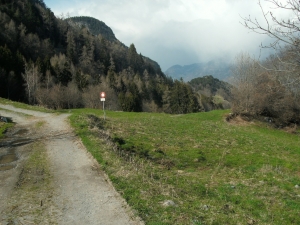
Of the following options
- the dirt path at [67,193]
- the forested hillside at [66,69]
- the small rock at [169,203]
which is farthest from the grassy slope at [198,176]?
the forested hillside at [66,69]

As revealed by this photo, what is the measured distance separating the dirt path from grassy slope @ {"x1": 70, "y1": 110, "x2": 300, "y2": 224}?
0.44 meters

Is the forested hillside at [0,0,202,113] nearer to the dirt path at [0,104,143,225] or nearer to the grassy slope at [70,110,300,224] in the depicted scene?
the grassy slope at [70,110,300,224]

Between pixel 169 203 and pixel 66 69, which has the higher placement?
pixel 66 69

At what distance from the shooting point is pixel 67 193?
8148mm

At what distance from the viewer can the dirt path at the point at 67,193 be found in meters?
6.66

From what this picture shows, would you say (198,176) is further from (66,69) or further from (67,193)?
(66,69)

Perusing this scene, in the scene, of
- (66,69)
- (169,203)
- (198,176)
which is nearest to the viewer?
(169,203)

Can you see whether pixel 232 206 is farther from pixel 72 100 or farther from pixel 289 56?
pixel 72 100

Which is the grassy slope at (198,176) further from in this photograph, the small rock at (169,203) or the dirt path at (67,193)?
the dirt path at (67,193)

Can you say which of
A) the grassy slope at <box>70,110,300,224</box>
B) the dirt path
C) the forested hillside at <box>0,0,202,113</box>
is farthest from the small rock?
the forested hillside at <box>0,0,202,113</box>

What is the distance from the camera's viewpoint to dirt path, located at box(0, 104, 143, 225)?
6.66 metres

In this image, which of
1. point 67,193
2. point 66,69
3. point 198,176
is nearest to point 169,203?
point 67,193

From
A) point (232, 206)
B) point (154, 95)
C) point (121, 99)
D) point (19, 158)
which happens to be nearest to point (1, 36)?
point (121, 99)

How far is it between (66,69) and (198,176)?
7947 cm
